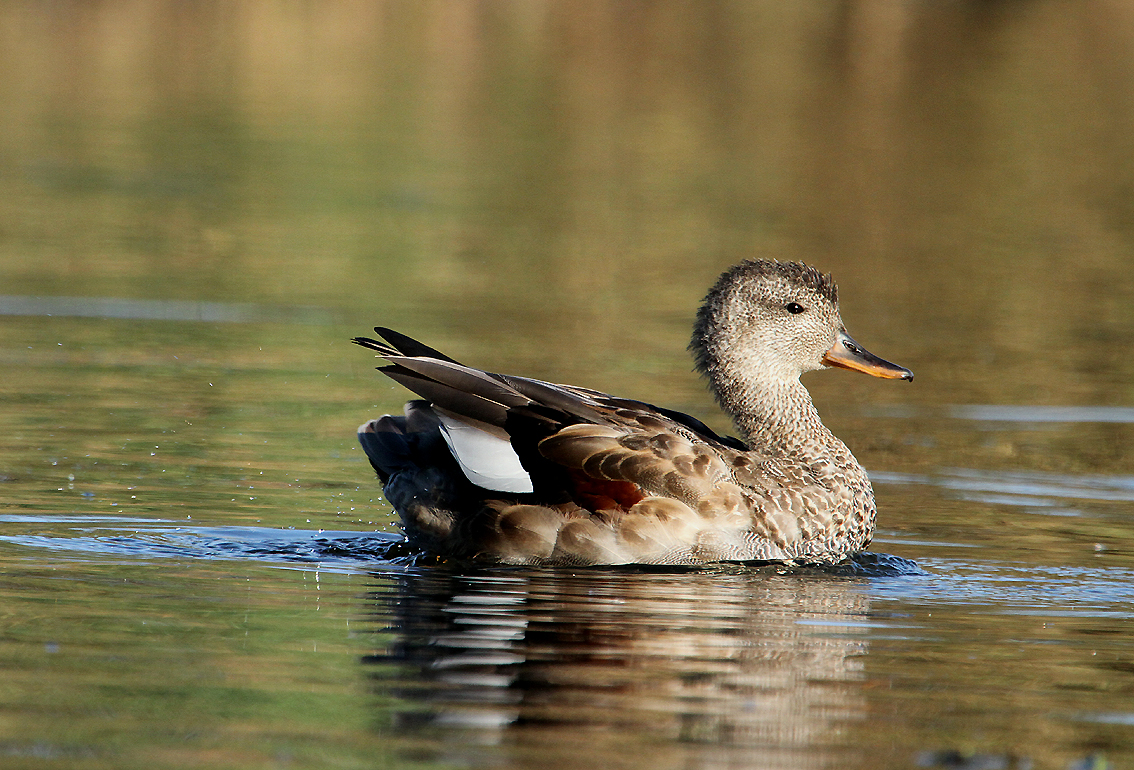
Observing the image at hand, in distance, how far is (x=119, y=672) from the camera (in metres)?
5.99

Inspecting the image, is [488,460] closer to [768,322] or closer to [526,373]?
[768,322]

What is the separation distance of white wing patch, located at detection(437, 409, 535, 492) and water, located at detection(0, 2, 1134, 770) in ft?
1.39

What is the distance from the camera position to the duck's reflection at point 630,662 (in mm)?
5438

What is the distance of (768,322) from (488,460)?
1935 mm

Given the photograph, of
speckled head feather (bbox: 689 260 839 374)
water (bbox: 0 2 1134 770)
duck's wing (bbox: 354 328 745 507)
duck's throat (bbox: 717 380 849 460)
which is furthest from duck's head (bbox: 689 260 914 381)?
water (bbox: 0 2 1134 770)

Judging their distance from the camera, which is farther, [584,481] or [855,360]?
[855,360]

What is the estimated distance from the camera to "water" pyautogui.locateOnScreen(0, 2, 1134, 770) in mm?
5750

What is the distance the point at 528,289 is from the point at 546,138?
1322 cm

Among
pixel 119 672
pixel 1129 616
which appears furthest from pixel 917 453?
pixel 119 672

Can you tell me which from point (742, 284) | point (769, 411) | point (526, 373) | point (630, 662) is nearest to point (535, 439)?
point (769, 411)

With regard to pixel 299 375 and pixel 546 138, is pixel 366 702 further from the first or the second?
pixel 546 138

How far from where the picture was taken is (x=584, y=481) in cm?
827

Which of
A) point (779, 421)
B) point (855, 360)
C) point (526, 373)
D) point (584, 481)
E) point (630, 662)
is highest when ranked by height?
point (855, 360)

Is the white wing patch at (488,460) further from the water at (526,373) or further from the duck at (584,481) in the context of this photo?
the water at (526,373)
